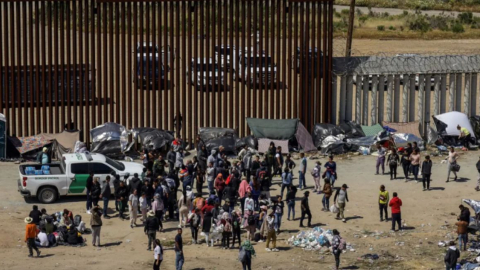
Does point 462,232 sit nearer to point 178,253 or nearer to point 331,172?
point 331,172

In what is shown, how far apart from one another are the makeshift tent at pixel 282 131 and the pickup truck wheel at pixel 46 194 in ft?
30.4

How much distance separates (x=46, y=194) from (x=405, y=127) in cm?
1435

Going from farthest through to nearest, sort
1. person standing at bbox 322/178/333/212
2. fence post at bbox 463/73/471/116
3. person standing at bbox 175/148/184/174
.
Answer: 1. fence post at bbox 463/73/471/116
2. person standing at bbox 175/148/184/174
3. person standing at bbox 322/178/333/212

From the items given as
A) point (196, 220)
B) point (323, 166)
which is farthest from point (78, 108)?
point (196, 220)

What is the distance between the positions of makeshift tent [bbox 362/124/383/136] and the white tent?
2.13 m

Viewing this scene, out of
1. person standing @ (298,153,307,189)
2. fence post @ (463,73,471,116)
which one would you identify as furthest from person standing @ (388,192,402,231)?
fence post @ (463,73,471,116)

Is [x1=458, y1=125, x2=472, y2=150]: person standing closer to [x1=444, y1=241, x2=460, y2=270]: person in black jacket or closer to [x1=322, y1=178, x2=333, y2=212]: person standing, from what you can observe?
[x1=322, y1=178, x2=333, y2=212]: person standing

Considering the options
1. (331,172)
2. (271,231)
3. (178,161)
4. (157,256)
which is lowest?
(157,256)

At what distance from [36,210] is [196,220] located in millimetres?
4457

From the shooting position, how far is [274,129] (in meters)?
42.7

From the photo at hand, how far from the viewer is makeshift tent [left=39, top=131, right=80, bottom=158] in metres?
40.9

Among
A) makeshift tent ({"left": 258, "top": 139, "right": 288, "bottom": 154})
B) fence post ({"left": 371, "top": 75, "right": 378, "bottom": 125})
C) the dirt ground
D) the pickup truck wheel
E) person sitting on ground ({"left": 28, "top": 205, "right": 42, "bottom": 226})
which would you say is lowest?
the dirt ground

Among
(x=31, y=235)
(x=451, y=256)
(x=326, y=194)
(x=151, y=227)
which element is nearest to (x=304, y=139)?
(x=326, y=194)

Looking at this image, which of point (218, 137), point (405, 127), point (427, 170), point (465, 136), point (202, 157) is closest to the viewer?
point (427, 170)
